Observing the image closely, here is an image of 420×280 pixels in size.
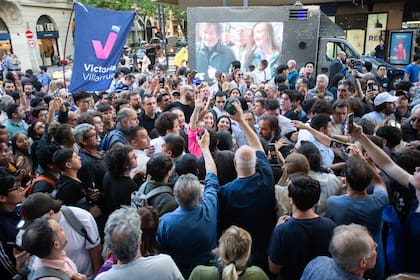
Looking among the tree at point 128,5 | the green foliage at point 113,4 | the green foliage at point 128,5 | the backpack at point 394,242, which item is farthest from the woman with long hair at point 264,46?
the green foliage at point 113,4

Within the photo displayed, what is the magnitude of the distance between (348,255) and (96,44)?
5.42 meters

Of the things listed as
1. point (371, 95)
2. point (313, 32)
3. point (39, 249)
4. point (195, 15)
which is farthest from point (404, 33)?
point (39, 249)

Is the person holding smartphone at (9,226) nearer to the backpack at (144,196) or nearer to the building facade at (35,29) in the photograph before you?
the backpack at (144,196)

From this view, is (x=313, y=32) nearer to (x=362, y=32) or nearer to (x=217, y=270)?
(x=362, y=32)

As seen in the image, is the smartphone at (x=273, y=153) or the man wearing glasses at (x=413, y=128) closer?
the smartphone at (x=273, y=153)

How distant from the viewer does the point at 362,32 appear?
73.3ft

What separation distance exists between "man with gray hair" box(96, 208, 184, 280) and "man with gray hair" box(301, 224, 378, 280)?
0.97m

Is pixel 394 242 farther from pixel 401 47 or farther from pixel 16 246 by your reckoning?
pixel 401 47

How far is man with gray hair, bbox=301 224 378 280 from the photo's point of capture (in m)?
2.14

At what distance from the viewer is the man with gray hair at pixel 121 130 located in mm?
4980

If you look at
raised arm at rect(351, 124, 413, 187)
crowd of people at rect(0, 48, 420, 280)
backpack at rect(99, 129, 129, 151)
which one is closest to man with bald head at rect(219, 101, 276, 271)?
crowd of people at rect(0, 48, 420, 280)

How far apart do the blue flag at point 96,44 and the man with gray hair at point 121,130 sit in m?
1.17

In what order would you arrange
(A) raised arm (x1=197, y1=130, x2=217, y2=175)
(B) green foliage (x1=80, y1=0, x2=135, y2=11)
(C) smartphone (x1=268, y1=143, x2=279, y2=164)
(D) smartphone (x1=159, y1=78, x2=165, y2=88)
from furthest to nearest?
1. (B) green foliage (x1=80, y1=0, x2=135, y2=11)
2. (D) smartphone (x1=159, y1=78, x2=165, y2=88)
3. (C) smartphone (x1=268, y1=143, x2=279, y2=164)
4. (A) raised arm (x1=197, y1=130, x2=217, y2=175)

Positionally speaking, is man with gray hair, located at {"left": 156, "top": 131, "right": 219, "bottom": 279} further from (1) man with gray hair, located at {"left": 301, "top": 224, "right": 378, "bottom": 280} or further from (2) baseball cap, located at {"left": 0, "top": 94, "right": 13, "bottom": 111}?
(2) baseball cap, located at {"left": 0, "top": 94, "right": 13, "bottom": 111}
